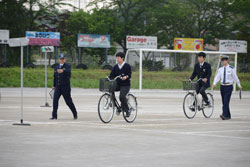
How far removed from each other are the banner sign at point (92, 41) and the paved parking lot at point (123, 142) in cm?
2810

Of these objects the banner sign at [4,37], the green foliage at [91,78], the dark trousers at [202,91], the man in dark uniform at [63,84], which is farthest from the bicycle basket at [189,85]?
the banner sign at [4,37]

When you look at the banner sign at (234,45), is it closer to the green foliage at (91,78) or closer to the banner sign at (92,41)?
the green foliage at (91,78)

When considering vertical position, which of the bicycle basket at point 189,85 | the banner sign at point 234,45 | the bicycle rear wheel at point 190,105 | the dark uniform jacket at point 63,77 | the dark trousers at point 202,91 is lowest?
the bicycle rear wheel at point 190,105

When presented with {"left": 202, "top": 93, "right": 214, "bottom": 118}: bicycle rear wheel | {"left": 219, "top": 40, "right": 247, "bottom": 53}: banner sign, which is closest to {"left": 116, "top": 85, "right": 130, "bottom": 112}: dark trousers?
{"left": 202, "top": 93, "right": 214, "bottom": 118}: bicycle rear wheel

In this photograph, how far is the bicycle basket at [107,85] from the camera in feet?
45.2

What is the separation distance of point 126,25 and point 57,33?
33.7 feet

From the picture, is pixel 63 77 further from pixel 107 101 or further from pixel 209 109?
pixel 209 109

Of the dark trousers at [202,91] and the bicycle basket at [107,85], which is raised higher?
the bicycle basket at [107,85]

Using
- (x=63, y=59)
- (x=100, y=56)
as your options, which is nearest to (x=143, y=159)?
(x=63, y=59)

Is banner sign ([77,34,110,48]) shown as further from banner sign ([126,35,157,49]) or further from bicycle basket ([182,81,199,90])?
bicycle basket ([182,81,199,90])

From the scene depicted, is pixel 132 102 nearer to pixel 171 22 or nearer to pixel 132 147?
pixel 132 147

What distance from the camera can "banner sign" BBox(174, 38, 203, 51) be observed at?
152ft

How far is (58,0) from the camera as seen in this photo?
49.3 metres

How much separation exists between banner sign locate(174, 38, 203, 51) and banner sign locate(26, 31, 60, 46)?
397 inches
